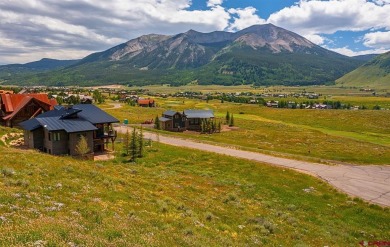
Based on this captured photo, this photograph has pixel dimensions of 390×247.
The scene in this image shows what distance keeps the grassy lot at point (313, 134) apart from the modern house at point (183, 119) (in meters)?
7.78

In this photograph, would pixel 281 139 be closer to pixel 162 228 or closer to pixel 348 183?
pixel 348 183

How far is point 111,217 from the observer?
16.7 meters

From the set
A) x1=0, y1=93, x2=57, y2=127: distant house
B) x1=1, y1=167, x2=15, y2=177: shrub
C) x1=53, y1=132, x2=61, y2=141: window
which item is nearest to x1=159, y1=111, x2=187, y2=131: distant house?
x1=0, y1=93, x2=57, y2=127: distant house

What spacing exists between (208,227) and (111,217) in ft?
20.2

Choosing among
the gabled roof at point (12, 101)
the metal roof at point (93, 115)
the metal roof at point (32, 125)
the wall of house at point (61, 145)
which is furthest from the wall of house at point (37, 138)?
the gabled roof at point (12, 101)

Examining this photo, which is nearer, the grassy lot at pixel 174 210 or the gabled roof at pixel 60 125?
the grassy lot at pixel 174 210

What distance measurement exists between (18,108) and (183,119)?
47.9 meters

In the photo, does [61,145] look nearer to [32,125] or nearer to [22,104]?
[32,125]

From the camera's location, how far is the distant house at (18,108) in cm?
6488

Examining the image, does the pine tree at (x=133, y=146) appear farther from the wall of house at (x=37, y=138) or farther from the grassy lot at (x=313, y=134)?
the grassy lot at (x=313, y=134)

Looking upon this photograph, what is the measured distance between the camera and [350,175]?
147ft

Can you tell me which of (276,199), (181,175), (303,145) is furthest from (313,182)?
(303,145)

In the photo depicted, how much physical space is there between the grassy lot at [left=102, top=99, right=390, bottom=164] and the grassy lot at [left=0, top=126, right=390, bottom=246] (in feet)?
83.7

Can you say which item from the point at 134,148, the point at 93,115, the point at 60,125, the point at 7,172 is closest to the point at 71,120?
the point at 60,125
